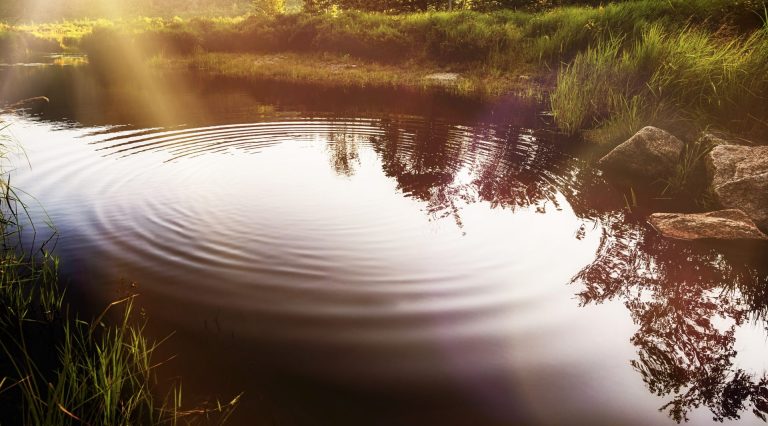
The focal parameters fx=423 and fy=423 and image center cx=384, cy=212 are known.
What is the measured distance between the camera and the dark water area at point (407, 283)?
3094 mm

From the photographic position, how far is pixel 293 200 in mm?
6539

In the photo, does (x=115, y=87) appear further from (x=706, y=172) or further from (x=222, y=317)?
(x=706, y=172)

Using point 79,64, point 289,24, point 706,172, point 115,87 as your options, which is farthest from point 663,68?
point 79,64

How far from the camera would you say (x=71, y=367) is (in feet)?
7.89

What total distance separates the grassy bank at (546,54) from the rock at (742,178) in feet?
4.79

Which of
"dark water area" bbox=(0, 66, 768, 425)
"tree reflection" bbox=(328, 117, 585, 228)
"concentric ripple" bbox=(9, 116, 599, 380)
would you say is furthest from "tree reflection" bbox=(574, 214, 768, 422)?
"tree reflection" bbox=(328, 117, 585, 228)

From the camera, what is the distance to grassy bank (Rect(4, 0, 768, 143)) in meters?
8.58

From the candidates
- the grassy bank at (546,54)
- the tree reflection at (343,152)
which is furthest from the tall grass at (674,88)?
the tree reflection at (343,152)

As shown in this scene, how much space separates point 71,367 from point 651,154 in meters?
8.72

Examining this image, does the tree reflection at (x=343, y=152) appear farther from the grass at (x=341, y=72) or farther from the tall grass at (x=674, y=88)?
the grass at (x=341, y=72)

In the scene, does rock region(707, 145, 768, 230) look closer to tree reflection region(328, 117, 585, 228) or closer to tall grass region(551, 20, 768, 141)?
tall grass region(551, 20, 768, 141)

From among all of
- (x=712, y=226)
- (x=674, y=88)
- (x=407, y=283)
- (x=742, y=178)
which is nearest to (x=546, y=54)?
(x=674, y=88)

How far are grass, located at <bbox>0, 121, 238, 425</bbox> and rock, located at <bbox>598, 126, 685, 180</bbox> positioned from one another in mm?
7863

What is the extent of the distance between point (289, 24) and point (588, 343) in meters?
27.0
